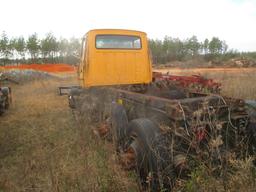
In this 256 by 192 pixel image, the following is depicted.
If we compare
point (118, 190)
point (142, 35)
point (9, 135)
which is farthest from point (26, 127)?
point (118, 190)

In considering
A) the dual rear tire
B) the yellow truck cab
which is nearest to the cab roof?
the yellow truck cab

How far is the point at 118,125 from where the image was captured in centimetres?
415

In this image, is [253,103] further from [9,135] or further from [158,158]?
[9,135]

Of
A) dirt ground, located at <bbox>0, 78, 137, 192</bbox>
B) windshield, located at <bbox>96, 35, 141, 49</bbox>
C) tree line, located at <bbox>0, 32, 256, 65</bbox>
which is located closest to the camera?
dirt ground, located at <bbox>0, 78, 137, 192</bbox>

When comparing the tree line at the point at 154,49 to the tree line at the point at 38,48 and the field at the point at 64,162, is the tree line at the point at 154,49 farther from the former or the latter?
the field at the point at 64,162

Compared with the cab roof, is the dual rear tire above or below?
below

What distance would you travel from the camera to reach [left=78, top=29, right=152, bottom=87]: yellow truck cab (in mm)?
6188

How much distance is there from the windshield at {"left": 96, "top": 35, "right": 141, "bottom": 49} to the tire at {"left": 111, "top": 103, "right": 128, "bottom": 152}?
2.31 meters

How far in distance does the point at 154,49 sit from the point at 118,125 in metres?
55.7

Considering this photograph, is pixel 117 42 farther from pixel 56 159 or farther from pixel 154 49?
pixel 154 49

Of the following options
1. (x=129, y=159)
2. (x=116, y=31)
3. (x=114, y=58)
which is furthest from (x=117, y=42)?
(x=129, y=159)

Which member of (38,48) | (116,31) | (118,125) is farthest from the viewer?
(38,48)

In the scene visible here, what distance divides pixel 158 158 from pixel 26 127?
16.8 ft

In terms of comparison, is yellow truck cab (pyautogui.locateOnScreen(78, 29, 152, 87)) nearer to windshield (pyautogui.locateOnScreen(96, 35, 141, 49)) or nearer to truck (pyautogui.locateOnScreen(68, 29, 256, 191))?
windshield (pyautogui.locateOnScreen(96, 35, 141, 49))
